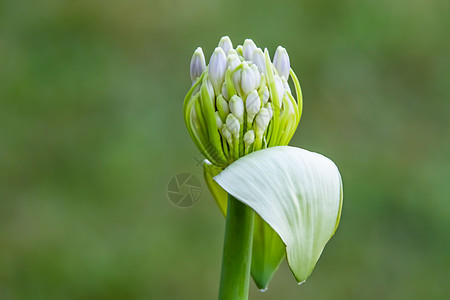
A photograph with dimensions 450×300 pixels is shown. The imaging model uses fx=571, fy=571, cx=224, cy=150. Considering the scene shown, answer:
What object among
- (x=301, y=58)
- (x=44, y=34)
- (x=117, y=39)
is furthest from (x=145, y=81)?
(x=301, y=58)

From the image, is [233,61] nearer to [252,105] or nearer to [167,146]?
[252,105]

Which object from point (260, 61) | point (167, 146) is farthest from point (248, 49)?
point (167, 146)

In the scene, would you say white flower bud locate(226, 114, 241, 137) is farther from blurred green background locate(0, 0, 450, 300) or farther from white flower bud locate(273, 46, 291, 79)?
blurred green background locate(0, 0, 450, 300)

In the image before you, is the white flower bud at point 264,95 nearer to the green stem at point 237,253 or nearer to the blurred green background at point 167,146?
the green stem at point 237,253

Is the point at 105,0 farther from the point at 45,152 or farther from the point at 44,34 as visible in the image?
the point at 45,152

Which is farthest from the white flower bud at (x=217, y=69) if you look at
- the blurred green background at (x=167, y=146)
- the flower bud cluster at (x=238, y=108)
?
the blurred green background at (x=167, y=146)

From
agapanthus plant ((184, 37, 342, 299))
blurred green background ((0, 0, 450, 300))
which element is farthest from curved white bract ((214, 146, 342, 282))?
blurred green background ((0, 0, 450, 300))

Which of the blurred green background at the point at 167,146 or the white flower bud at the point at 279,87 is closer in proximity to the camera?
the white flower bud at the point at 279,87
